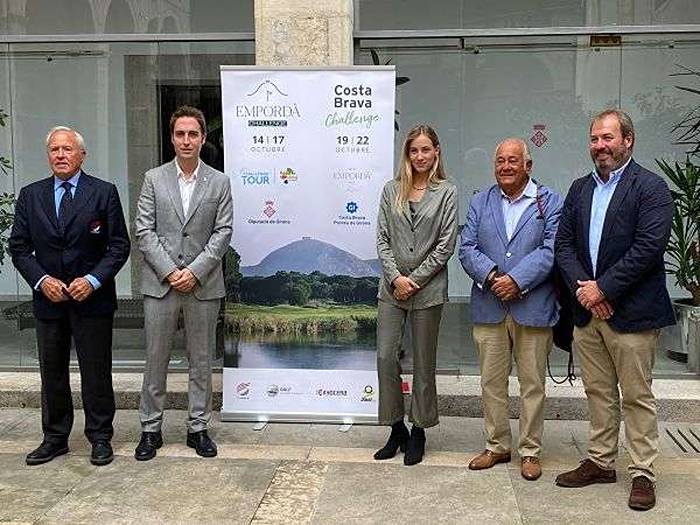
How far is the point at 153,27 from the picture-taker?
748 cm

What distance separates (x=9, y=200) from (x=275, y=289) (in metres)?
3.18

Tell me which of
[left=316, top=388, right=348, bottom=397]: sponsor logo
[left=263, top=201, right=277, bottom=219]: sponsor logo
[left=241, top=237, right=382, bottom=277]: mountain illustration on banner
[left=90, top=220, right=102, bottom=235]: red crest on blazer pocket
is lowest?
[left=316, top=388, right=348, bottom=397]: sponsor logo

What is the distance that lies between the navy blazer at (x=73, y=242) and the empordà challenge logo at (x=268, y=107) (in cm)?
110

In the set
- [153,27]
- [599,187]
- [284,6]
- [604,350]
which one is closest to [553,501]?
[604,350]

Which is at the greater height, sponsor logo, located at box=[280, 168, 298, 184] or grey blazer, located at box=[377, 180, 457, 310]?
sponsor logo, located at box=[280, 168, 298, 184]

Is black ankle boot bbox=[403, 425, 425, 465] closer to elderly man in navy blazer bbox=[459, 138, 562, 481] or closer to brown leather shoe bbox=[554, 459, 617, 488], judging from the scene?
elderly man in navy blazer bbox=[459, 138, 562, 481]

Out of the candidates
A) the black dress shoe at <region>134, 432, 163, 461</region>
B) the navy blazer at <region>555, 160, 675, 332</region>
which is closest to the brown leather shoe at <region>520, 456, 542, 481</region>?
the navy blazer at <region>555, 160, 675, 332</region>

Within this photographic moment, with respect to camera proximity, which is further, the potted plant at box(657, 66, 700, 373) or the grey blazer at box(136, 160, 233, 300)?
the potted plant at box(657, 66, 700, 373)

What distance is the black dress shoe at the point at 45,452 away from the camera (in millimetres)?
5062

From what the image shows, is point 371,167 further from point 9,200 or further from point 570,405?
point 9,200

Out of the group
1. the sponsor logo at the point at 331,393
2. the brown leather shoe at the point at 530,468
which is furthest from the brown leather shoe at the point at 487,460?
the sponsor logo at the point at 331,393

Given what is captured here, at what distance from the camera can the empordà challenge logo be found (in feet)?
18.1

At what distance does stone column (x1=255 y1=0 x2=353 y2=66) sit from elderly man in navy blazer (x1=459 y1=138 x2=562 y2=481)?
1883 millimetres

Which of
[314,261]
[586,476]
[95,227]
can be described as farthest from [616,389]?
[95,227]
